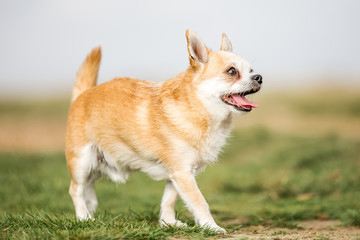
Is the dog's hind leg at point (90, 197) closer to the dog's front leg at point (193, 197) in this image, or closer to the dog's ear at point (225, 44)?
the dog's front leg at point (193, 197)

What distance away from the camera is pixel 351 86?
21.1 meters

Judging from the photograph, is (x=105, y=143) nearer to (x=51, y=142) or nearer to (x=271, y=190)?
(x=271, y=190)

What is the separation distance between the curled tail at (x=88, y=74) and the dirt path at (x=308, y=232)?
2.62 metres

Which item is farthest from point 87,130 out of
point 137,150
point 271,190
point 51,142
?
point 51,142

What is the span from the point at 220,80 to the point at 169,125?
676 mm

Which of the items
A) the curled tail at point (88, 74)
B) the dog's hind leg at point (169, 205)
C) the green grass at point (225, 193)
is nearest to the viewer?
the green grass at point (225, 193)

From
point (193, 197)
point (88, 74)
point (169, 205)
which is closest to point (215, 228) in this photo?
point (193, 197)

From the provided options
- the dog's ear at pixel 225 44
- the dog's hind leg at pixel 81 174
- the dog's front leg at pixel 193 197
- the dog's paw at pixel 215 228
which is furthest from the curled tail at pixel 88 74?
the dog's paw at pixel 215 228

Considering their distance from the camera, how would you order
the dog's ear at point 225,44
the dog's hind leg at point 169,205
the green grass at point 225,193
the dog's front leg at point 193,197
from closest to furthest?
the green grass at point 225,193, the dog's front leg at point 193,197, the dog's hind leg at point 169,205, the dog's ear at point 225,44

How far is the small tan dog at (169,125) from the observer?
416 centimetres

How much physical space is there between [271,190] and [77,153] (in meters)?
3.39

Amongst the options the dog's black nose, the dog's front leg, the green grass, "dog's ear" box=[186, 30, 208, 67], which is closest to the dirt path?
the green grass

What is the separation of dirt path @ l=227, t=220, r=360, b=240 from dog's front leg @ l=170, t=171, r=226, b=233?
1.00 ft

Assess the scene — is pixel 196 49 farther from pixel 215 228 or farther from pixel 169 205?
pixel 215 228
